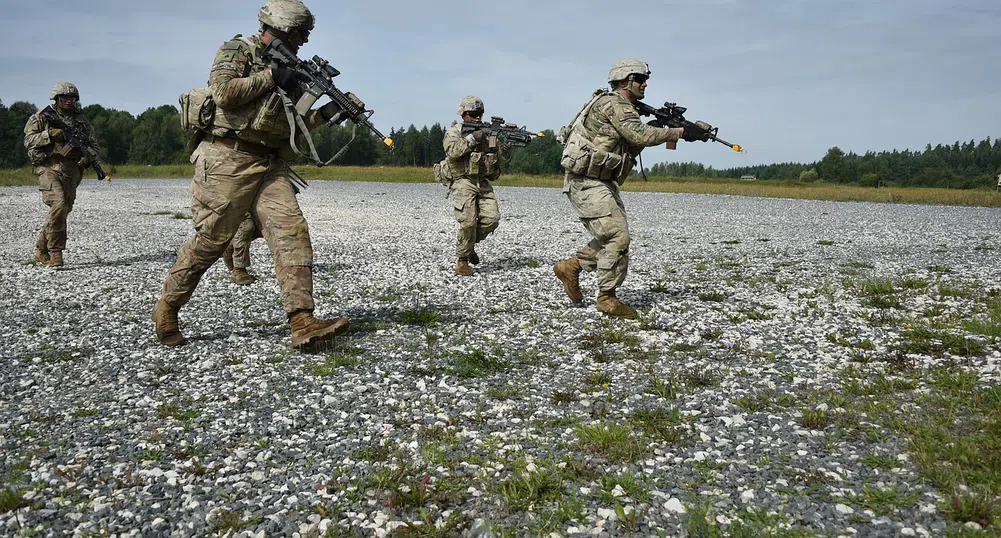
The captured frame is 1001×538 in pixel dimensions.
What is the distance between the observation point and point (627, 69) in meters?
9.29

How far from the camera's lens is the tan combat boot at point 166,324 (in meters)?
7.98

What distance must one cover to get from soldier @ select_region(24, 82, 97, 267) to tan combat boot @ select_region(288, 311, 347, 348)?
9034 mm

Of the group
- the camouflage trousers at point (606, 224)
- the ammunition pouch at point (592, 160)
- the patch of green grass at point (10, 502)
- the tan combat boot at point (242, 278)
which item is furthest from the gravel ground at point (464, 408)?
the ammunition pouch at point (592, 160)

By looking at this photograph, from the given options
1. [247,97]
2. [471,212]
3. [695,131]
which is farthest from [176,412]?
[471,212]

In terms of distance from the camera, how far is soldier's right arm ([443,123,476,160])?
1336 cm

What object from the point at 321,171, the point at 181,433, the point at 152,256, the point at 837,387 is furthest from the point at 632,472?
the point at 321,171

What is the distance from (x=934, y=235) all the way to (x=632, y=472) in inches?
832

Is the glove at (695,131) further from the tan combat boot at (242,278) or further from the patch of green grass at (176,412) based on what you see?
the tan combat boot at (242,278)

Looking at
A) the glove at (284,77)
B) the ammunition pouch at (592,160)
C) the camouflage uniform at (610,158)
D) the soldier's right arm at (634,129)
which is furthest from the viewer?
the ammunition pouch at (592,160)

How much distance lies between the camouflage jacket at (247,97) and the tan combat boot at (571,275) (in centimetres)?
428

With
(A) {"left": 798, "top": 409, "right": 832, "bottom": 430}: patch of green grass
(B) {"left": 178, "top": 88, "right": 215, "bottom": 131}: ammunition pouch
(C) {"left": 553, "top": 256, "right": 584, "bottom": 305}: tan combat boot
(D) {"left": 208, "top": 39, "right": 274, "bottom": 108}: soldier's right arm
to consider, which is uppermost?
(D) {"left": 208, "top": 39, "right": 274, "bottom": 108}: soldier's right arm

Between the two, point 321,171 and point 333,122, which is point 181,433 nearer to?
point 333,122

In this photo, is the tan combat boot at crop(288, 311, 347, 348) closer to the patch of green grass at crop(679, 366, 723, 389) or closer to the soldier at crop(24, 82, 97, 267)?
the patch of green grass at crop(679, 366, 723, 389)

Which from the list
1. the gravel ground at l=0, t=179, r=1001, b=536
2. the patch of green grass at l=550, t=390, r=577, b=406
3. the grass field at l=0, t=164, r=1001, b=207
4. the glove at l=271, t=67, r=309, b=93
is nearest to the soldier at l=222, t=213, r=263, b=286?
the gravel ground at l=0, t=179, r=1001, b=536
